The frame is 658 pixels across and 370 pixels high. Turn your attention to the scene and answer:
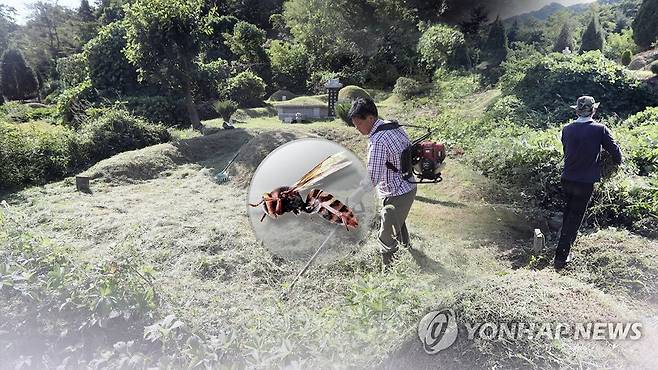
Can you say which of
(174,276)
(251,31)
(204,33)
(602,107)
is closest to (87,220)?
(174,276)

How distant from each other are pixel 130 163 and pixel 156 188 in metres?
1.37

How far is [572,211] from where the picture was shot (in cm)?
404

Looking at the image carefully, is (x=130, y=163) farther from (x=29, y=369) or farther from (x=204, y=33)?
(x=29, y=369)

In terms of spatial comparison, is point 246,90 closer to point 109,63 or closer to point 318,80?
point 109,63

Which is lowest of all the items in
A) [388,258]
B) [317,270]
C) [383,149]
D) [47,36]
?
[317,270]

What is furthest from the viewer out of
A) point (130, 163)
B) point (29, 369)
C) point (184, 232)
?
point (130, 163)

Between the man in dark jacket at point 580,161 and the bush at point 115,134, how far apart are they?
930cm

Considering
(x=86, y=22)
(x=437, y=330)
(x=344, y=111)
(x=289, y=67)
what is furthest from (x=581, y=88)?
(x=86, y=22)

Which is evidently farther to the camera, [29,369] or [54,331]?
[54,331]

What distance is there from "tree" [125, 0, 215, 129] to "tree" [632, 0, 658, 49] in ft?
61.4

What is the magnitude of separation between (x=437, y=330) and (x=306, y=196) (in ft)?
2.90

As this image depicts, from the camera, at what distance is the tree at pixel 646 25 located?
1850 cm

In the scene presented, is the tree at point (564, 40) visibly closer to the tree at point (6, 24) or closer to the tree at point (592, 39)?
the tree at point (592, 39)

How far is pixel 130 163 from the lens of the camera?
8.52 meters
